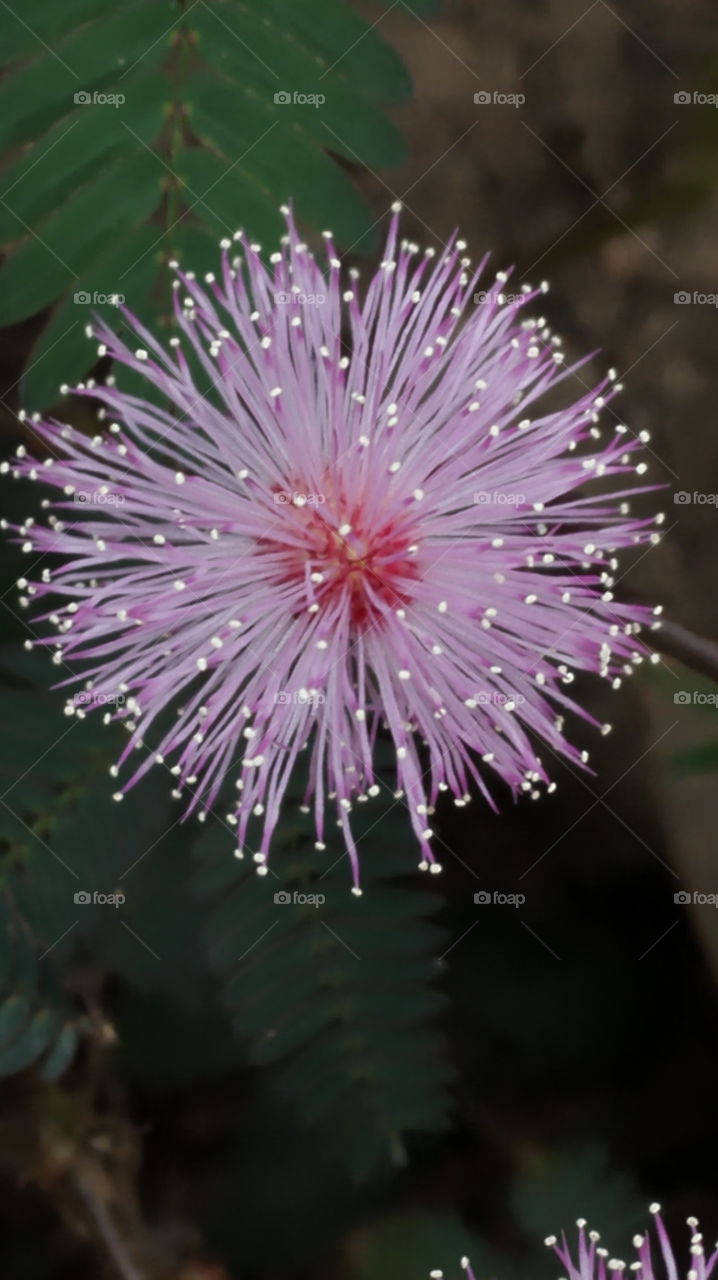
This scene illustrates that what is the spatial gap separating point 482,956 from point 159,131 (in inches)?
31.4

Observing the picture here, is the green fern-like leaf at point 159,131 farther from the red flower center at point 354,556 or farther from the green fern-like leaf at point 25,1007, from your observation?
the green fern-like leaf at point 25,1007

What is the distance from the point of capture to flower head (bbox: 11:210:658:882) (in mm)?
816

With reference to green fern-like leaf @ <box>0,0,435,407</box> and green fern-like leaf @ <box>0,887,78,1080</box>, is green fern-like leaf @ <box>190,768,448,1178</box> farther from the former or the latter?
green fern-like leaf @ <box>0,0,435,407</box>

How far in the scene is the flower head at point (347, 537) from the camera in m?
0.82

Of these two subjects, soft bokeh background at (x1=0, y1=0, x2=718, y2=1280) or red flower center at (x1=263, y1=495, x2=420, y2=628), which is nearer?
red flower center at (x1=263, y1=495, x2=420, y2=628)

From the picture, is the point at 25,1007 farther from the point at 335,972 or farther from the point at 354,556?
the point at 354,556

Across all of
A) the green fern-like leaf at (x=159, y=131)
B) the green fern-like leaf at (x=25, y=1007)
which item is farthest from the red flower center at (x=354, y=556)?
the green fern-like leaf at (x=25, y=1007)

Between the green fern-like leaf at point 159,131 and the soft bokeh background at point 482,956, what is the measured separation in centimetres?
19

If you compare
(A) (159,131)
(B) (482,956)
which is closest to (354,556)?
(A) (159,131)

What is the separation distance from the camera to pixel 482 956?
1.17 meters

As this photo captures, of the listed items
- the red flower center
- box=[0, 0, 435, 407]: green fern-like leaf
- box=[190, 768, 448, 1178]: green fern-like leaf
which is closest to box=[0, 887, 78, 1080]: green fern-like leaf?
box=[190, 768, 448, 1178]: green fern-like leaf

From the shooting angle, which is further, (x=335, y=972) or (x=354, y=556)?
(x=335, y=972)

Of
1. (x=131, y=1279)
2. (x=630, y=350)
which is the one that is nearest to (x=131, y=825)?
(x=131, y=1279)

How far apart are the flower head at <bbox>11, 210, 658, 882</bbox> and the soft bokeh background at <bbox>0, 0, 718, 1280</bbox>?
0.20 metres
